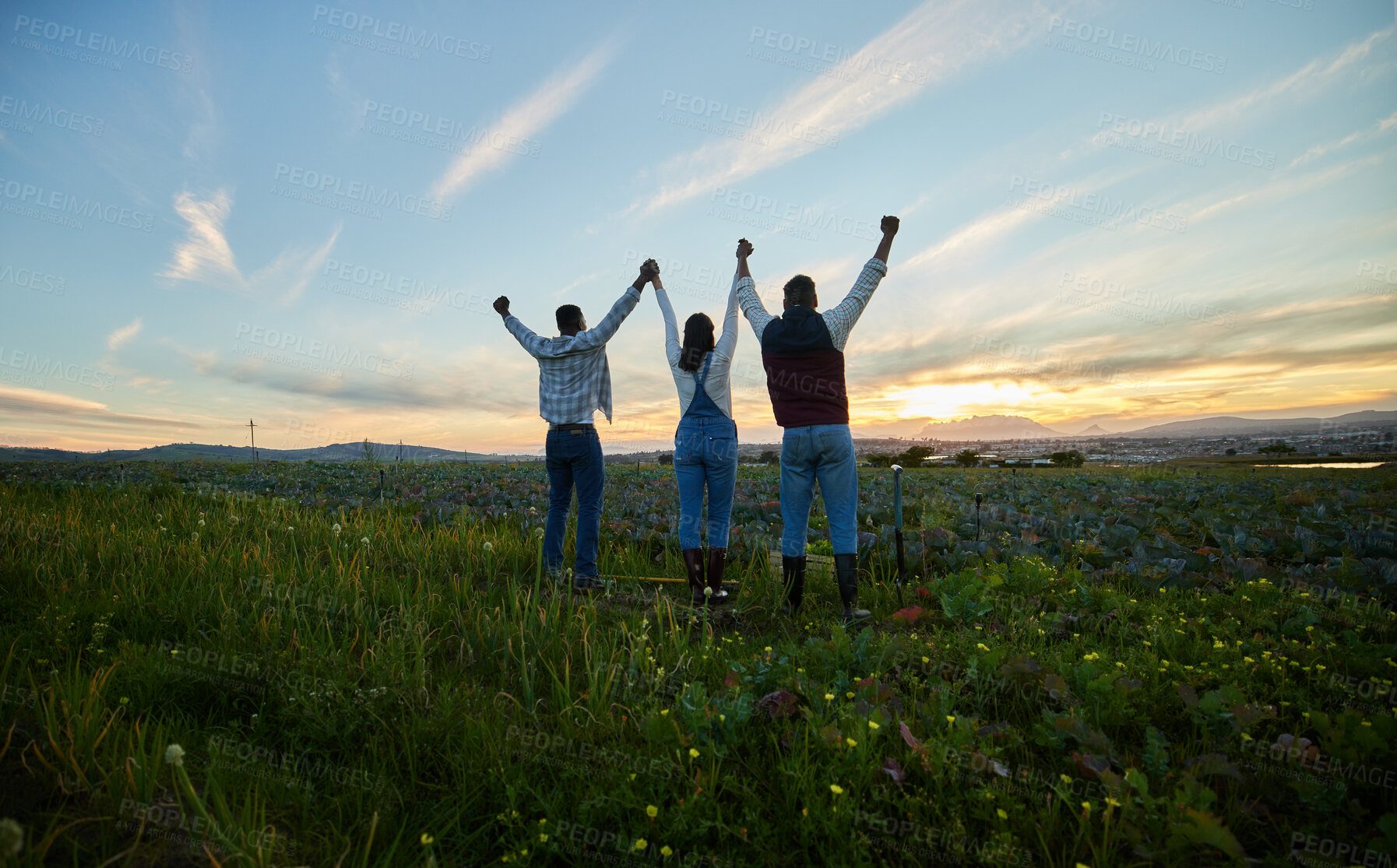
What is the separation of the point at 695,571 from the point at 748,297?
253 cm

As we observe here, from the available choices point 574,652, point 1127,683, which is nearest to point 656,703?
point 574,652

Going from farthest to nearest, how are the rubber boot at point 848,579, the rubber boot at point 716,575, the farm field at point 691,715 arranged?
the rubber boot at point 716,575 → the rubber boot at point 848,579 → the farm field at point 691,715

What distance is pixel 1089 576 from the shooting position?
532cm

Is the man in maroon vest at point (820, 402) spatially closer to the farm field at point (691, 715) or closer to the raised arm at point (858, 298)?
the raised arm at point (858, 298)

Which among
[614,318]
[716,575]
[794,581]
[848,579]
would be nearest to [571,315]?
[614,318]

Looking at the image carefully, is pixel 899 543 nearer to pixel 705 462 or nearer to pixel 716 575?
pixel 716 575

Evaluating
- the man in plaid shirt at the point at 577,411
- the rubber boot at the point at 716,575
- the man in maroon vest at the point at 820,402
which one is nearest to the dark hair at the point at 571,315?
the man in plaid shirt at the point at 577,411

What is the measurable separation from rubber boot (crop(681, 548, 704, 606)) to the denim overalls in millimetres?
63

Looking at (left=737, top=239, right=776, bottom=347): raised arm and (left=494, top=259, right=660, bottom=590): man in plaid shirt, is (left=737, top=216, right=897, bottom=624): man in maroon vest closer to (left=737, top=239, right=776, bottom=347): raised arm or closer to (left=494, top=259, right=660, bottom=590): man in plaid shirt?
(left=737, top=239, right=776, bottom=347): raised arm

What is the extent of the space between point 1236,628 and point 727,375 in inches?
168

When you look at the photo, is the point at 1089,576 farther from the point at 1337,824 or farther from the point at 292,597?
the point at 292,597

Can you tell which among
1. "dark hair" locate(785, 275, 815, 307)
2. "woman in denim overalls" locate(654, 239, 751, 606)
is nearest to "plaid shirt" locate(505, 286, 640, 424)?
"woman in denim overalls" locate(654, 239, 751, 606)

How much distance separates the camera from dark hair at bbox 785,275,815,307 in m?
4.80

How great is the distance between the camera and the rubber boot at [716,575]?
5.06 metres
